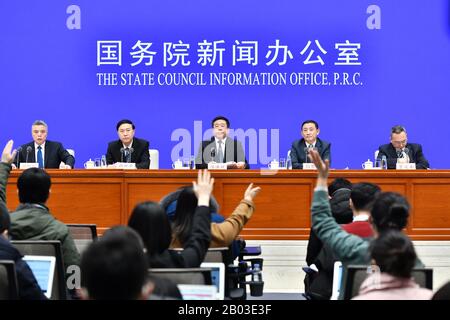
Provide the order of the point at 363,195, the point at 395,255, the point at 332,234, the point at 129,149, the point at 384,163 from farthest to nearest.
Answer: the point at 129,149 < the point at 384,163 < the point at 363,195 < the point at 332,234 < the point at 395,255

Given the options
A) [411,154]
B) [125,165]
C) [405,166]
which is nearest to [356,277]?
[405,166]

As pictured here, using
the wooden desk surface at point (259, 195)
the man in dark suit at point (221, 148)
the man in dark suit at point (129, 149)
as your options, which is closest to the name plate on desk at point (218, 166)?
the wooden desk surface at point (259, 195)

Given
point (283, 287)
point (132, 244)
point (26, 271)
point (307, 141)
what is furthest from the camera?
point (307, 141)

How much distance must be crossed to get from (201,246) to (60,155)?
487 cm

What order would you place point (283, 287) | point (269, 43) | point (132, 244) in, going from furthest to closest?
point (269, 43) < point (283, 287) < point (132, 244)

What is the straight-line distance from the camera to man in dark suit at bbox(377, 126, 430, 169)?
746 cm

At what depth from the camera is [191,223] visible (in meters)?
3.39

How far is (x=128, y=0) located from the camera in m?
9.31

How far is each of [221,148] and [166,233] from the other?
4895mm

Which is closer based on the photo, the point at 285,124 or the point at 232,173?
the point at 232,173

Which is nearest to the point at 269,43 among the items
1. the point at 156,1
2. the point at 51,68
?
the point at 156,1

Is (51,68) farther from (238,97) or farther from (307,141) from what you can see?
(307,141)

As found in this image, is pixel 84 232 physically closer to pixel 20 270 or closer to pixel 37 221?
pixel 37 221

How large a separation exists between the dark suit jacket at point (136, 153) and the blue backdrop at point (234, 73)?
1.57 metres
